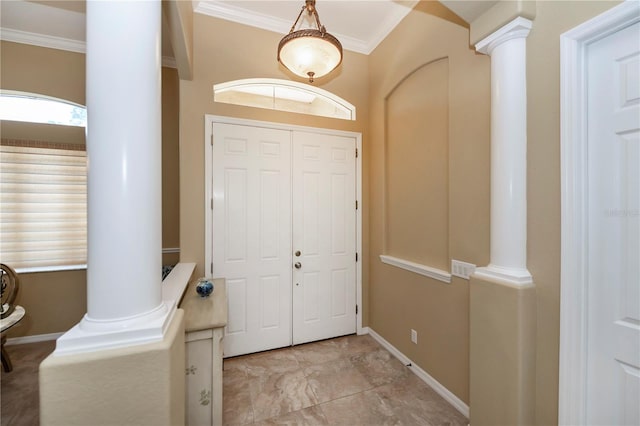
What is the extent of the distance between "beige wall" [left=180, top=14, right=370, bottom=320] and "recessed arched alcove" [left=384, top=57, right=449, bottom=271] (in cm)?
108

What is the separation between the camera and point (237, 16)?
270cm

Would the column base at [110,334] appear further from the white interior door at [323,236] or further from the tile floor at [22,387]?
the white interior door at [323,236]

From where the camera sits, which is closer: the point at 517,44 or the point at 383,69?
the point at 517,44

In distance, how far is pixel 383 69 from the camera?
9.71 feet

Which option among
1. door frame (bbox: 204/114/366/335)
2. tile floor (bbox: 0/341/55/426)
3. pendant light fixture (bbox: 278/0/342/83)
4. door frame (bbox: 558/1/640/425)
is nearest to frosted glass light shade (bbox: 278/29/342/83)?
pendant light fixture (bbox: 278/0/342/83)

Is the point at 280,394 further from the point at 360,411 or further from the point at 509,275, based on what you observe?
the point at 509,275

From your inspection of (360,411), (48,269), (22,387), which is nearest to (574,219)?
(360,411)

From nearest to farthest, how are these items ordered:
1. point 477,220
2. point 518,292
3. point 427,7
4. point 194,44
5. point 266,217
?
point 518,292
point 477,220
point 427,7
point 194,44
point 266,217

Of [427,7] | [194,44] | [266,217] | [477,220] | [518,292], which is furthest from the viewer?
[266,217]

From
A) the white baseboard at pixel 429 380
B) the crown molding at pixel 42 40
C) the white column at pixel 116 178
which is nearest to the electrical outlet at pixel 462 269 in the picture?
the white baseboard at pixel 429 380

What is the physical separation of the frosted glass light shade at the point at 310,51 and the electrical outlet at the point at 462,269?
1804 millimetres

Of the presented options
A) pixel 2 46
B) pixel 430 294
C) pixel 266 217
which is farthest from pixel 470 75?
pixel 2 46

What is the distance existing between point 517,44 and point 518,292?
1.39m

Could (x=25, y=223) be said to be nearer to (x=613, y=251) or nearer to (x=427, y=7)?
(x=427, y=7)
